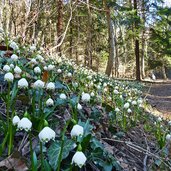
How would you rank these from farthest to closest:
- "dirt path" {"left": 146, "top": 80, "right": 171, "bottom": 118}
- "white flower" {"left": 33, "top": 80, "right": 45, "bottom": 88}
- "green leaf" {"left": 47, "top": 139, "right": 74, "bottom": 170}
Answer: "dirt path" {"left": 146, "top": 80, "right": 171, "bottom": 118} → "white flower" {"left": 33, "top": 80, "right": 45, "bottom": 88} → "green leaf" {"left": 47, "top": 139, "right": 74, "bottom": 170}

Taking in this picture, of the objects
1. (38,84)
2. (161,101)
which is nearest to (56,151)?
(38,84)

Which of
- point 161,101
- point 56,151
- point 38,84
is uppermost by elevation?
point 38,84

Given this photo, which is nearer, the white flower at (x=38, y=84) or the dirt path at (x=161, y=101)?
A: the white flower at (x=38, y=84)

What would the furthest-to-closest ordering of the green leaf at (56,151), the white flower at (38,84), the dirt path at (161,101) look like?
the dirt path at (161,101) < the white flower at (38,84) < the green leaf at (56,151)

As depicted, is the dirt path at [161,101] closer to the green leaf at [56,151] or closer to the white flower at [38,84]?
the white flower at [38,84]

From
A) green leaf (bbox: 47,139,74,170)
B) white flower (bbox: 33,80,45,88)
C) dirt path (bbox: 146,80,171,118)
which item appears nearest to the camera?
green leaf (bbox: 47,139,74,170)

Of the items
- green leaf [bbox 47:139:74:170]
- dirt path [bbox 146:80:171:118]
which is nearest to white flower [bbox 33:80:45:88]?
green leaf [bbox 47:139:74:170]

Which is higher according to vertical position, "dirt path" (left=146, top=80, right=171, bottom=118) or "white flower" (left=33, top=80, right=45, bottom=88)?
"white flower" (left=33, top=80, right=45, bottom=88)

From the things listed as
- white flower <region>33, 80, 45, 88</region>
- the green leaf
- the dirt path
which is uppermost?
white flower <region>33, 80, 45, 88</region>

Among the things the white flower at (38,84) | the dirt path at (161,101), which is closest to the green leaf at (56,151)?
the white flower at (38,84)

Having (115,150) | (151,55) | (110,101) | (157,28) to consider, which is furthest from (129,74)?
(115,150)

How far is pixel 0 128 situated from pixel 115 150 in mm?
1005

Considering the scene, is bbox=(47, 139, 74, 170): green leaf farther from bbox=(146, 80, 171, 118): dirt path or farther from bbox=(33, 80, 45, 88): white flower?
bbox=(146, 80, 171, 118): dirt path

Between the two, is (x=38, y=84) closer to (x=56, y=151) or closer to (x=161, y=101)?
(x=56, y=151)
